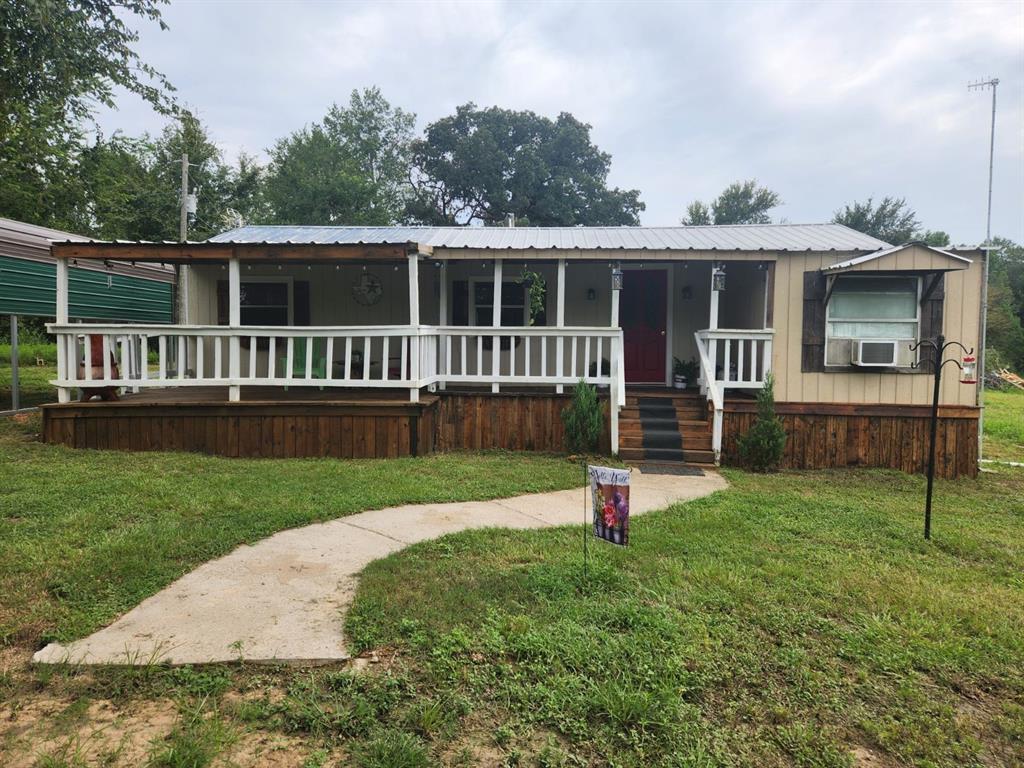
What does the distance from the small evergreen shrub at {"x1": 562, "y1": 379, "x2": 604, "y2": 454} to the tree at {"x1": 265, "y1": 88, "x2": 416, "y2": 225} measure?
846 inches

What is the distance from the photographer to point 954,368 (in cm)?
721

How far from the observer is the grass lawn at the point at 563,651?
1.91 meters

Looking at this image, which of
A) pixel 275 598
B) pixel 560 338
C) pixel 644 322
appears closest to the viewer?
pixel 275 598

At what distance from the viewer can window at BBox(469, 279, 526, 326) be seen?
9555 mm

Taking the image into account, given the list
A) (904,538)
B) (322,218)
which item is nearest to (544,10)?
(904,538)

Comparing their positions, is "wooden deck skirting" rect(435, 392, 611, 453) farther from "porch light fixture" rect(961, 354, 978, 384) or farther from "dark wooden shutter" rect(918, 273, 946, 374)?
"porch light fixture" rect(961, 354, 978, 384)

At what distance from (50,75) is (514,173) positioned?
23444 mm

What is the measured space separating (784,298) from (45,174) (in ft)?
56.0

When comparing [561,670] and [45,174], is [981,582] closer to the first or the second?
[561,670]

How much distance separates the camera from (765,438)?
6.80 metres

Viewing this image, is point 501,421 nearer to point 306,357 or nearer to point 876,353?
point 306,357

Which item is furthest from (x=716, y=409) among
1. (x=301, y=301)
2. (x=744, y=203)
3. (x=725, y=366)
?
(x=744, y=203)

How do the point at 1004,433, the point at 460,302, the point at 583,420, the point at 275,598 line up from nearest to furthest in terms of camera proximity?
1. the point at 275,598
2. the point at 583,420
3. the point at 460,302
4. the point at 1004,433

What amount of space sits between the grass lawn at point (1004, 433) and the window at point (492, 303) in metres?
7.71
